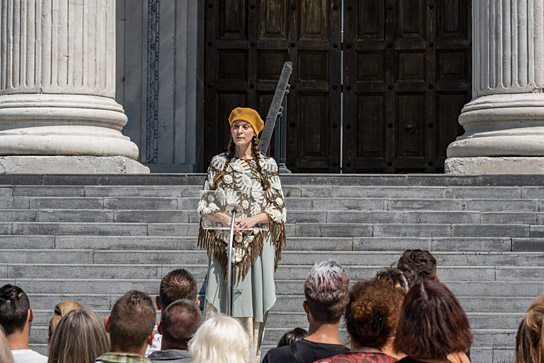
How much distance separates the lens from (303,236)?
912 cm

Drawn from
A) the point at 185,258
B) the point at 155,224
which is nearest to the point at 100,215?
the point at 155,224

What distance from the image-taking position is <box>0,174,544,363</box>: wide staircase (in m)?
7.95

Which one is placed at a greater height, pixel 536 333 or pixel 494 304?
pixel 536 333

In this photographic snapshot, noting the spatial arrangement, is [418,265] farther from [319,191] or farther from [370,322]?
[319,191]

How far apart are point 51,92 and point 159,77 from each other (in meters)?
3.43

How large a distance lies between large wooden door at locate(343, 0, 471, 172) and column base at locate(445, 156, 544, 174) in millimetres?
3884

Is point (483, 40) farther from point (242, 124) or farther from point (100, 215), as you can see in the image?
point (242, 124)

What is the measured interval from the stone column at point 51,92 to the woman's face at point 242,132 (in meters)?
4.78

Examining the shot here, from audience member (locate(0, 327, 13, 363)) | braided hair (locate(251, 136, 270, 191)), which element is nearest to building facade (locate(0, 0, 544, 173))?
braided hair (locate(251, 136, 270, 191))

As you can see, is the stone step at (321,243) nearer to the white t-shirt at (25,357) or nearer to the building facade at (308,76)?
the building facade at (308,76)

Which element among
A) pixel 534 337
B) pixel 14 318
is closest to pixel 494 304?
pixel 14 318

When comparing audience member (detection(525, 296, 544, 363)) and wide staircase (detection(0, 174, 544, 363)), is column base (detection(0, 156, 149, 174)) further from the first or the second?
audience member (detection(525, 296, 544, 363))

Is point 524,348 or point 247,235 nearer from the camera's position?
point 524,348

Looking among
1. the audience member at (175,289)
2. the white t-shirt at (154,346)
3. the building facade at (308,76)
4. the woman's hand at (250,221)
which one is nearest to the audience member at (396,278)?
the audience member at (175,289)
